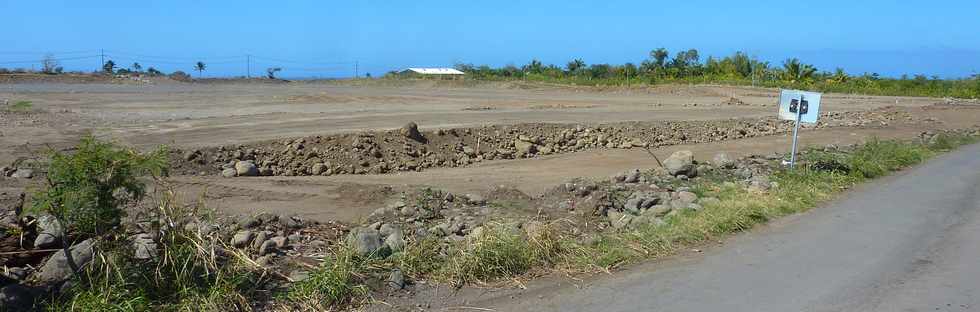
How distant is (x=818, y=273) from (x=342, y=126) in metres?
18.9

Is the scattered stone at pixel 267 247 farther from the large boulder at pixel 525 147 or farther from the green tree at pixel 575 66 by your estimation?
the green tree at pixel 575 66

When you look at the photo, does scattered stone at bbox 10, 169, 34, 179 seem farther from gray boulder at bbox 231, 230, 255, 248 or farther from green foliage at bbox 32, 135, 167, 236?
green foliage at bbox 32, 135, 167, 236

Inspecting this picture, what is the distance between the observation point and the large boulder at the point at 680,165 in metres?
16.3

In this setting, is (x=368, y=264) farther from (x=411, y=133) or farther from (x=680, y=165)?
(x=411, y=133)

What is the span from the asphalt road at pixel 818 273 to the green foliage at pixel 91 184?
2.83 meters

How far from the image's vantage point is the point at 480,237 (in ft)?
28.0

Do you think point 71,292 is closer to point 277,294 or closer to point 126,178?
point 126,178

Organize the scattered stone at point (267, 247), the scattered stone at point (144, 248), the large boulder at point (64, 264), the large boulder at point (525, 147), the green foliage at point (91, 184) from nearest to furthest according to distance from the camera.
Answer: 1. the green foliage at point (91, 184)
2. the large boulder at point (64, 264)
3. the scattered stone at point (144, 248)
4. the scattered stone at point (267, 247)
5. the large boulder at point (525, 147)

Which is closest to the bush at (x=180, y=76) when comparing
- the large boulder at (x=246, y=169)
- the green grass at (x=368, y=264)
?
the large boulder at (x=246, y=169)

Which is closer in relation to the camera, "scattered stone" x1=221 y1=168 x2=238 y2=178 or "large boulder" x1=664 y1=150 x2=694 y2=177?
"large boulder" x1=664 y1=150 x2=694 y2=177

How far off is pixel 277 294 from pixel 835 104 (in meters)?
44.7

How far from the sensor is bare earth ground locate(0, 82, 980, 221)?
1549cm

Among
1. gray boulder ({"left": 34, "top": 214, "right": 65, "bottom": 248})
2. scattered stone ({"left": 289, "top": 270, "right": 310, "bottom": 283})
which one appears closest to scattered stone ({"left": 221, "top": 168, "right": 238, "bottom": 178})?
gray boulder ({"left": 34, "top": 214, "right": 65, "bottom": 248})

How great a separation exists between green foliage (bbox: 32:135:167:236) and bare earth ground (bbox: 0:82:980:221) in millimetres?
5609
